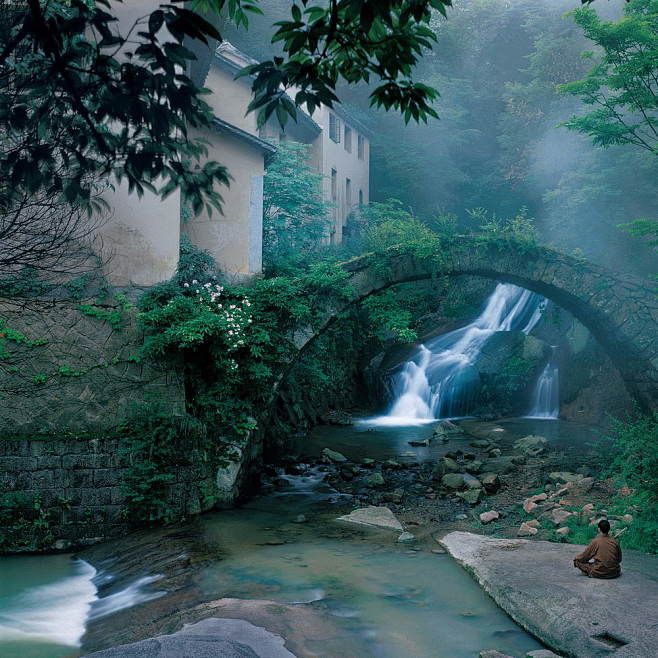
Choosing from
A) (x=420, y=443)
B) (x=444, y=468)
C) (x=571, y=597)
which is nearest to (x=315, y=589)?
(x=571, y=597)

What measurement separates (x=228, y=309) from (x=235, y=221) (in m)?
4.13

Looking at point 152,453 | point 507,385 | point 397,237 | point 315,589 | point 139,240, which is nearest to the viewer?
point 315,589

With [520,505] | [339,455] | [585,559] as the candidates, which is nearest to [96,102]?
[585,559]

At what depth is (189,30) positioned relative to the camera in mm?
2789

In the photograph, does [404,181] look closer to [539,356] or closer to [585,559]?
[539,356]

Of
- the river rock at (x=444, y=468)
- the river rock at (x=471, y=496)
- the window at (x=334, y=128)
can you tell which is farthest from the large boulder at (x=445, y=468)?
the window at (x=334, y=128)

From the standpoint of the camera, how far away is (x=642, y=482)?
7.65 meters

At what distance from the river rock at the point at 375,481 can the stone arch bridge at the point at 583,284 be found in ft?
11.4

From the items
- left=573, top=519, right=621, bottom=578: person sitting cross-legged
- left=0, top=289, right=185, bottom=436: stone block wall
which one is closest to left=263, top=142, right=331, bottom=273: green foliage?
left=0, top=289, right=185, bottom=436: stone block wall

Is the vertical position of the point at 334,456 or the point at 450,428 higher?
the point at 450,428

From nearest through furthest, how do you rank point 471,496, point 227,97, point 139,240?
point 471,496 < point 139,240 < point 227,97

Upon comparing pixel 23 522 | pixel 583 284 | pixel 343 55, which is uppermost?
pixel 583 284

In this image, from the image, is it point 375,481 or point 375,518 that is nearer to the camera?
point 375,518

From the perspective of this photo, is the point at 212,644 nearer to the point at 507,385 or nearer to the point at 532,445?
the point at 532,445
